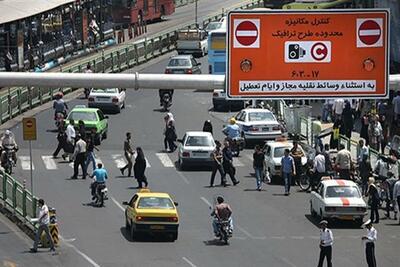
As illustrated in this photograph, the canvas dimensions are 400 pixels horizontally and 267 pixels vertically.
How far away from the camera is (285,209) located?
1560 inches

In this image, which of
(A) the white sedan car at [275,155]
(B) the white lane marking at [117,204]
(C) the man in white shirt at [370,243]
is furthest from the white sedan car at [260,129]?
(C) the man in white shirt at [370,243]

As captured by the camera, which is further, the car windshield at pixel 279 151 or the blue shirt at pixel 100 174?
the car windshield at pixel 279 151

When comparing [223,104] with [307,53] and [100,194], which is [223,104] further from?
[307,53]

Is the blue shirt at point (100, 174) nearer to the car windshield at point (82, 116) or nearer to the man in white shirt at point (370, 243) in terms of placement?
the car windshield at point (82, 116)

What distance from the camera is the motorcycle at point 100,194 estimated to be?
39531 millimetres

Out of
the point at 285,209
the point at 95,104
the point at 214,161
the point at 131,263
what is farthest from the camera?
the point at 95,104

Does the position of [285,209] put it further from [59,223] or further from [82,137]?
[82,137]

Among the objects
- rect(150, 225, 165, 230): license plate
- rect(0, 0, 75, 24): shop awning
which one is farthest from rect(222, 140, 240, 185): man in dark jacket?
rect(0, 0, 75, 24): shop awning

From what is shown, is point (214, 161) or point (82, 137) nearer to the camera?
point (214, 161)

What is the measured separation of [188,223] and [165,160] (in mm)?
10316

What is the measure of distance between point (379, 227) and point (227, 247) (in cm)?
480

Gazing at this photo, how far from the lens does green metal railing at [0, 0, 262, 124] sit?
54.3 meters

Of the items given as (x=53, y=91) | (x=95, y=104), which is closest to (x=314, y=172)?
(x=95, y=104)

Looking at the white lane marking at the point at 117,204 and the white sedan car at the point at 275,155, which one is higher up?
the white sedan car at the point at 275,155
